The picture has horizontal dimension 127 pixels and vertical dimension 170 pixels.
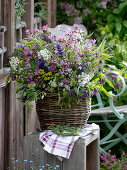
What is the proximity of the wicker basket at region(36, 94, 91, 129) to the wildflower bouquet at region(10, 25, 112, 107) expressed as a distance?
1.7 inches

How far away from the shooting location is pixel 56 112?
3441mm

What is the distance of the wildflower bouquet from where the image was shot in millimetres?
3359

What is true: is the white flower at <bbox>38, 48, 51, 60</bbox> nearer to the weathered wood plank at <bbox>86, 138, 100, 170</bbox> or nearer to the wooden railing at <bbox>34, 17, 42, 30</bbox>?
the weathered wood plank at <bbox>86, 138, 100, 170</bbox>

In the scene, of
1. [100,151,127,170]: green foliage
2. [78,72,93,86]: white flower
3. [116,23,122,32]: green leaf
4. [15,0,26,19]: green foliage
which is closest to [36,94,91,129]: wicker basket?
[78,72,93,86]: white flower

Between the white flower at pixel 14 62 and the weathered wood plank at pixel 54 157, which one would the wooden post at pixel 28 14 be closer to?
the white flower at pixel 14 62

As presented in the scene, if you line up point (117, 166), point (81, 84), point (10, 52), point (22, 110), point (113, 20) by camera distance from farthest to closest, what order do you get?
point (113, 20) → point (117, 166) → point (22, 110) → point (10, 52) → point (81, 84)

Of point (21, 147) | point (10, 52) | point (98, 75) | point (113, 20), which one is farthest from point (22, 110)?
point (113, 20)

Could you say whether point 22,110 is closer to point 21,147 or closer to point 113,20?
point 21,147

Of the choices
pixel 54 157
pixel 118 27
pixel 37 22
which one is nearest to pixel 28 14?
pixel 37 22

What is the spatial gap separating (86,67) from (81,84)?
0.44 ft

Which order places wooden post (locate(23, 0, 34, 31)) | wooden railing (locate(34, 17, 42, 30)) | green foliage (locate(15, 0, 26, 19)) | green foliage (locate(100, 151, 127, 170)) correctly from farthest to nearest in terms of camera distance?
wooden railing (locate(34, 17, 42, 30)) < green foliage (locate(100, 151, 127, 170)) < wooden post (locate(23, 0, 34, 31)) < green foliage (locate(15, 0, 26, 19))

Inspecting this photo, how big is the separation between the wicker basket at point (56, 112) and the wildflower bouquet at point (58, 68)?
0.04 meters

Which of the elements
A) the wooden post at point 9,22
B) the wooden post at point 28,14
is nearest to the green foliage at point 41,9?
the wooden post at point 28,14

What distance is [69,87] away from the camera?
338 cm
